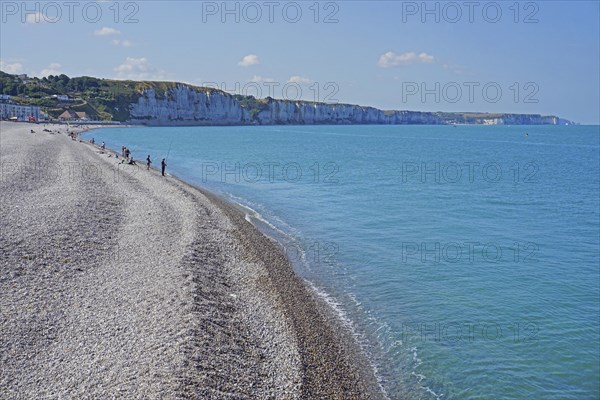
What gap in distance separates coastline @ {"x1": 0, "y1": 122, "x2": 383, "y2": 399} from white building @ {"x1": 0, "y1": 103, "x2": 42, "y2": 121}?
128m

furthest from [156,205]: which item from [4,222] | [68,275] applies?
[68,275]

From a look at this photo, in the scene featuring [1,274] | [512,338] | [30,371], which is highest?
[1,274]

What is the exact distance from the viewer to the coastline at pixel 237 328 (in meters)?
11.6

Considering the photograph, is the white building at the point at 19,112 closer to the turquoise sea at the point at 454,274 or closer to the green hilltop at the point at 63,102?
the green hilltop at the point at 63,102

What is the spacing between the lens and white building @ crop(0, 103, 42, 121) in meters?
133

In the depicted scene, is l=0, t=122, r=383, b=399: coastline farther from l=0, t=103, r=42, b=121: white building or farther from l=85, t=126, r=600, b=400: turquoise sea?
l=0, t=103, r=42, b=121: white building

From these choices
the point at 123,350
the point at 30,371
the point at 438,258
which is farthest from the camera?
the point at 438,258

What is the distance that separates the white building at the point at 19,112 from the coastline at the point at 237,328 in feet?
420

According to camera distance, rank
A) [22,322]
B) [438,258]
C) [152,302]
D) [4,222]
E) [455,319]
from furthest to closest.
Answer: [438,258] → [4,222] → [455,319] → [152,302] → [22,322]

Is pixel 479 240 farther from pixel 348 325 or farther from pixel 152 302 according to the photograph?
pixel 152 302

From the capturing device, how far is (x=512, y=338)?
1716cm

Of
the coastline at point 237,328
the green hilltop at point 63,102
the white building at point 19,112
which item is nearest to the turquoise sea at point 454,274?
the coastline at point 237,328

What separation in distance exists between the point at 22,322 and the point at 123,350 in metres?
3.05

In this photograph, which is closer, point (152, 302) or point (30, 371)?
point (30, 371)
